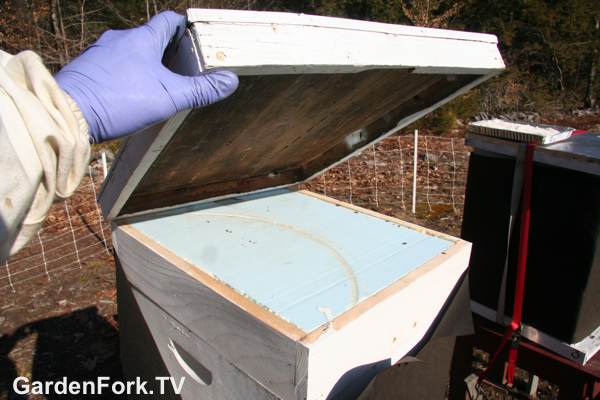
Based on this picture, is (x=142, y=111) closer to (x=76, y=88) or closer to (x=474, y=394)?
(x=76, y=88)

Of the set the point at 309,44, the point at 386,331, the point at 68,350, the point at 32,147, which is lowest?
the point at 68,350

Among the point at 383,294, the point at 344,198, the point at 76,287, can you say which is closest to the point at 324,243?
the point at 383,294

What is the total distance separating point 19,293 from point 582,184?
3.92 m

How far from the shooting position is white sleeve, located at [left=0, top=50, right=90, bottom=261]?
76 centimetres

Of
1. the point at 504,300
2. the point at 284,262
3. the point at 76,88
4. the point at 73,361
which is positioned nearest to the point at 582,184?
the point at 504,300

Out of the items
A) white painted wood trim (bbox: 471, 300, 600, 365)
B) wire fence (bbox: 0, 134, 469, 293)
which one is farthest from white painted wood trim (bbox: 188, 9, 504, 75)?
wire fence (bbox: 0, 134, 469, 293)

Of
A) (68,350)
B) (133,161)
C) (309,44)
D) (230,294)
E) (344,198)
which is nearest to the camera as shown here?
(309,44)

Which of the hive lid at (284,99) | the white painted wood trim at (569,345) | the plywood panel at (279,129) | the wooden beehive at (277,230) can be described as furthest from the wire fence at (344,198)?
the white painted wood trim at (569,345)

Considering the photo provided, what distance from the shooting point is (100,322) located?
3150mm

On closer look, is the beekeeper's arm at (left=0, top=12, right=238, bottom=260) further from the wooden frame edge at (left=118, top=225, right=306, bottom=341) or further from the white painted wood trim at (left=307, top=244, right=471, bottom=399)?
the white painted wood trim at (left=307, top=244, right=471, bottom=399)

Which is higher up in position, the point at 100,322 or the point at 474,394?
the point at 474,394

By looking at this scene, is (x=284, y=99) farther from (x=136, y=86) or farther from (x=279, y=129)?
(x=136, y=86)

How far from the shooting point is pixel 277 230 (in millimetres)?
1656

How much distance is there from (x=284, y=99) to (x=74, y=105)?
62 cm
